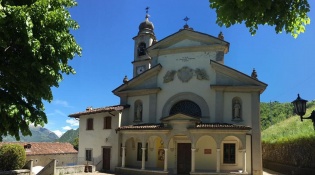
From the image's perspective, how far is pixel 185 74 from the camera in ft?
82.1

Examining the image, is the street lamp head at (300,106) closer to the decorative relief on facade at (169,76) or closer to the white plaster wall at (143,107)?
the decorative relief on facade at (169,76)

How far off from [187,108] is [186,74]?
2727 millimetres

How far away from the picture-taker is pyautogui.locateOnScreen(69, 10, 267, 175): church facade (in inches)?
880

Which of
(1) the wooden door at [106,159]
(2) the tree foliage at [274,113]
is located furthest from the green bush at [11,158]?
(2) the tree foliage at [274,113]

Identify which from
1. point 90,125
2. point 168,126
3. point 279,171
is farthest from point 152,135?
point 279,171

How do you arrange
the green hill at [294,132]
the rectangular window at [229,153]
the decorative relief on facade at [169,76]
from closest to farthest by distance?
the green hill at [294,132] → the rectangular window at [229,153] → the decorative relief on facade at [169,76]

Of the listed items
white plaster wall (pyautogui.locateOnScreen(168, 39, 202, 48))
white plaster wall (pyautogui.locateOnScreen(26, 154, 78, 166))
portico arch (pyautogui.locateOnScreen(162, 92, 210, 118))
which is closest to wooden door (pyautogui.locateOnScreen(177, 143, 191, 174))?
portico arch (pyautogui.locateOnScreen(162, 92, 210, 118))

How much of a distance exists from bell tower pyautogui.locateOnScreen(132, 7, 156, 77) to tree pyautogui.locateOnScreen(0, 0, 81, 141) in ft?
80.6

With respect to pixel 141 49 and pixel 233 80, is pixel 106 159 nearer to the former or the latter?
pixel 233 80

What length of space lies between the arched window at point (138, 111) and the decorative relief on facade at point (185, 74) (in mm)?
4349

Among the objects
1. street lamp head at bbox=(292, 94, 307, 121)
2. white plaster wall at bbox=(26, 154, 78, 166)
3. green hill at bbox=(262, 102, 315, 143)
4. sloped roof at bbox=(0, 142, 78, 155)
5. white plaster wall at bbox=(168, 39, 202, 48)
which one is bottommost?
white plaster wall at bbox=(26, 154, 78, 166)

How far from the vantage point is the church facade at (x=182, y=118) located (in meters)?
22.3

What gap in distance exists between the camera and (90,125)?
92.4 feet

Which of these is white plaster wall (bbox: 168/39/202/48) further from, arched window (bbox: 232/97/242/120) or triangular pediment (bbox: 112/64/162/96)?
arched window (bbox: 232/97/242/120)
